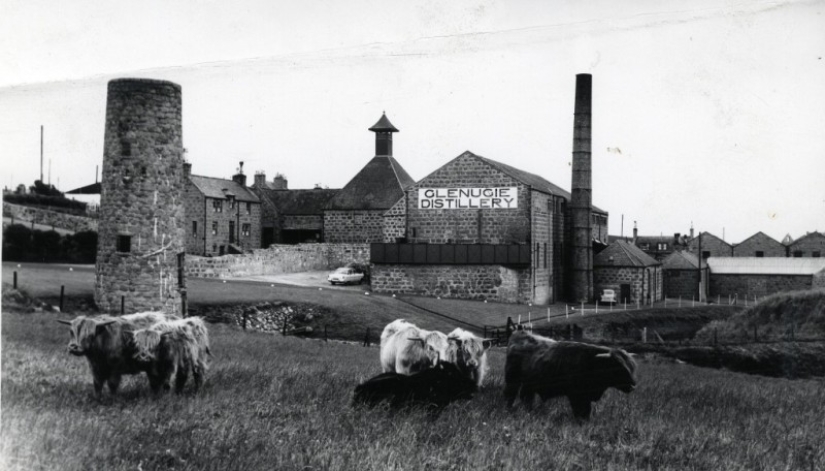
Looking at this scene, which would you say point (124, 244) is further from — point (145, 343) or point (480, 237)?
point (480, 237)

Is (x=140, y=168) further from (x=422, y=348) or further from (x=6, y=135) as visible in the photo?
(x=422, y=348)

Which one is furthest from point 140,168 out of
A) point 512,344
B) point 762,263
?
point 762,263

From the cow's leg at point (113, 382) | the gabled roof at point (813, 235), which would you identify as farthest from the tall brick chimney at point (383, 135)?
the gabled roof at point (813, 235)

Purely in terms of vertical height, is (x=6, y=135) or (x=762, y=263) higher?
(x=6, y=135)

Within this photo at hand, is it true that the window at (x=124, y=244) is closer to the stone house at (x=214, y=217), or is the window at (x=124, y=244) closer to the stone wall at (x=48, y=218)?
the stone wall at (x=48, y=218)

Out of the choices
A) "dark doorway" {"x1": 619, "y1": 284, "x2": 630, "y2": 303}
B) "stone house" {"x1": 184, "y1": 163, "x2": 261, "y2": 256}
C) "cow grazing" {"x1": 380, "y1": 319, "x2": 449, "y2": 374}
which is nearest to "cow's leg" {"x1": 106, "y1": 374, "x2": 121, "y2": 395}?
"cow grazing" {"x1": 380, "y1": 319, "x2": 449, "y2": 374}

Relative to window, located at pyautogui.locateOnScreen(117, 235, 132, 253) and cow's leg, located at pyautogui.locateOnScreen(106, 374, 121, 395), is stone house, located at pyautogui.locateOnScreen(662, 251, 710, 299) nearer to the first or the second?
cow's leg, located at pyautogui.locateOnScreen(106, 374, 121, 395)
